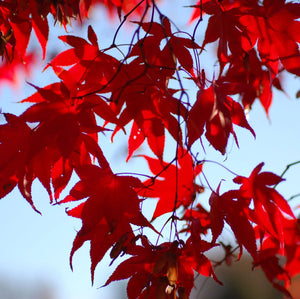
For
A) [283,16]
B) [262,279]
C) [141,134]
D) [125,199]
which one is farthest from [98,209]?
[262,279]

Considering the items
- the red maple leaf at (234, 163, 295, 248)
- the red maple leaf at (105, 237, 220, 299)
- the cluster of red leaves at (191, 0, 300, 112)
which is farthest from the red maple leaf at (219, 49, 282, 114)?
the red maple leaf at (105, 237, 220, 299)

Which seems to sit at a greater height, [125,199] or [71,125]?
[71,125]

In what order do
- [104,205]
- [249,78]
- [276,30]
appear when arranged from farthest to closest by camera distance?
[249,78], [276,30], [104,205]

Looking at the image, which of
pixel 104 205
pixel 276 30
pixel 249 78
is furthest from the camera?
pixel 249 78

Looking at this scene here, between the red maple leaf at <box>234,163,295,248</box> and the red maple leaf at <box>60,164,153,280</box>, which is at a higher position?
the red maple leaf at <box>60,164,153,280</box>

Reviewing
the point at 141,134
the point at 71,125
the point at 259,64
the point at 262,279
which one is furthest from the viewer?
the point at 262,279

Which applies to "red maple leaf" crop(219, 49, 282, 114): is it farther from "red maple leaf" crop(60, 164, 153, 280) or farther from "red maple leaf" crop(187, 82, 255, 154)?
"red maple leaf" crop(60, 164, 153, 280)

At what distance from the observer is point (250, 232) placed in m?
0.80

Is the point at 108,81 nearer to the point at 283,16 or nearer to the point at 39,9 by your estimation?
the point at 39,9

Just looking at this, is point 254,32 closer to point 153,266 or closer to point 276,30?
point 276,30

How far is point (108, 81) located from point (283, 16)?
1.14 feet

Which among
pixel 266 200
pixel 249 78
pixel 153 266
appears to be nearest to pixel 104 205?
pixel 153 266

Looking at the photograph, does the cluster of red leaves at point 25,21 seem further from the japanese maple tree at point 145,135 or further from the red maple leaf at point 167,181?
the red maple leaf at point 167,181

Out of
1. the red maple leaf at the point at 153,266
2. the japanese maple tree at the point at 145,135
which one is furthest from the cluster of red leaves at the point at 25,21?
the red maple leaf at the point at 153,266
